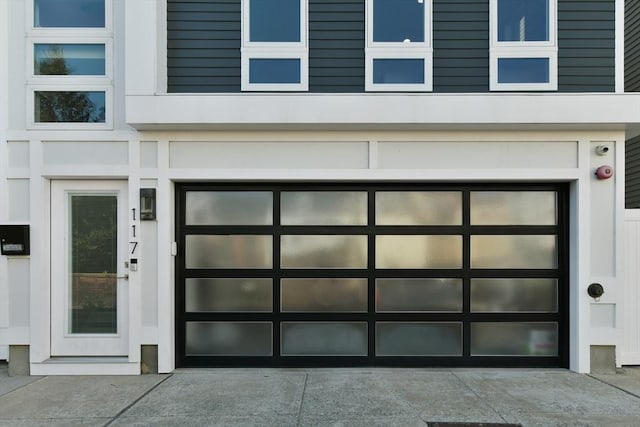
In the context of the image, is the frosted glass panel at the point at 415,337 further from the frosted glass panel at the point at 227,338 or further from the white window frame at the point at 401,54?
the white window frame at the point at 401,54

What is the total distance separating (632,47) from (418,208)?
6.51 meters

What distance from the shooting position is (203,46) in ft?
15.1

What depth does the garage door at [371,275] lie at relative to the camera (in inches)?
183

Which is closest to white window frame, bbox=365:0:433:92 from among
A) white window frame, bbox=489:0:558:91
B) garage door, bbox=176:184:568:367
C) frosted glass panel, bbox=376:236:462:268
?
white window frame, bbox=489:0:558:91

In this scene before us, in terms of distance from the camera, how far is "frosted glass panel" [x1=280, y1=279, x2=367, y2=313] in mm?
4668

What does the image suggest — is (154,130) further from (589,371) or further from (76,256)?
(589,371)

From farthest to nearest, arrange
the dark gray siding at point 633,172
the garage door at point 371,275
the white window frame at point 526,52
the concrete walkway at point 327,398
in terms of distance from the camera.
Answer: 1. the dark gray siding at point 633,172
2. the garage door at point 371,275
3. the white window frame at point 526,52
4. the concrete walkway at point 327,398

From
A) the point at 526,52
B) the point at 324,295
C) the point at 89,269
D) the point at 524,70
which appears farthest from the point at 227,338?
the point at 526,52

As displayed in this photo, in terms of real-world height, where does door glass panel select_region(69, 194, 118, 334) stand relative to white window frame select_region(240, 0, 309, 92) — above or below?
below

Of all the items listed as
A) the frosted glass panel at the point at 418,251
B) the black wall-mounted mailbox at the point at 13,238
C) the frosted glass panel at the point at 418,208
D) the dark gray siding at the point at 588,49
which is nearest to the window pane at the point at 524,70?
the dark gray siding at the point at 588,49

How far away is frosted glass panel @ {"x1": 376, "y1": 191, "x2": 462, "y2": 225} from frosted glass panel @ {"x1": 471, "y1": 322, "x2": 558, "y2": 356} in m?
1.32

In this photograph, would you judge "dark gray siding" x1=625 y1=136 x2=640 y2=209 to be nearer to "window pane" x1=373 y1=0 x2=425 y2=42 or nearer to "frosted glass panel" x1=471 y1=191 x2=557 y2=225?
"frosted glass panel" x1=471 y1=191 x2=557 y2=225

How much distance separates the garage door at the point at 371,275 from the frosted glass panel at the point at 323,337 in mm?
12

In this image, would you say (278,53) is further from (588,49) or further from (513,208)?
(588,49)
